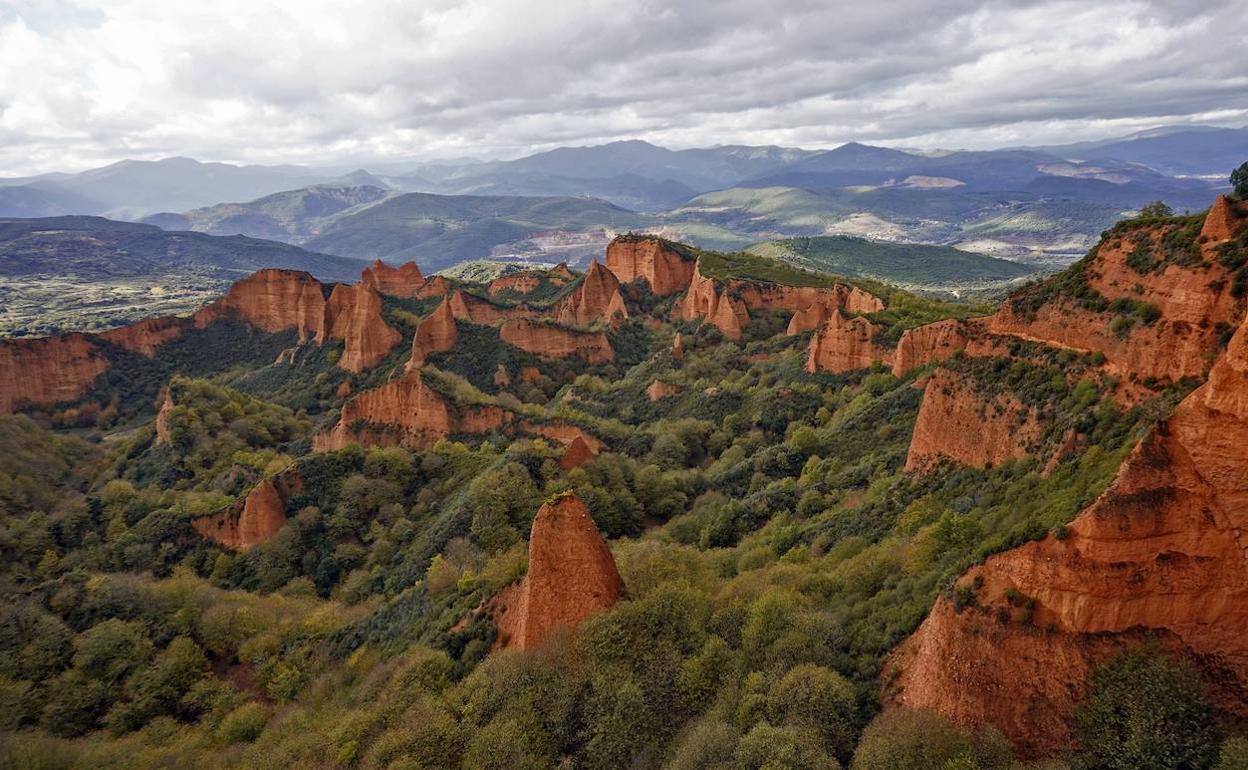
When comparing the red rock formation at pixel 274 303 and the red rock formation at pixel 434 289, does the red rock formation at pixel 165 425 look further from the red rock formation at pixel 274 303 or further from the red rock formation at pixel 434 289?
the red rock formation at pixel 434 289

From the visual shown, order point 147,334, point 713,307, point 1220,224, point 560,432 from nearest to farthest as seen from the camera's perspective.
Answer: point 1220,224 → point 560,432 → point 713,307 → point 147,334

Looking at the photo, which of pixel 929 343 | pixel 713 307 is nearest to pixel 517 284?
pixel 713 307

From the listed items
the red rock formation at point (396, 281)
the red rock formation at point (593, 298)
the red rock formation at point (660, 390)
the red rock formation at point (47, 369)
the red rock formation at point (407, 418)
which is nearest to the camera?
the red rock formation at point (407, 418)

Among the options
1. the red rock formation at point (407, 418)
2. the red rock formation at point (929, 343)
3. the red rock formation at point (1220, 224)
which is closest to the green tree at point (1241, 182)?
the red rock formation at point (1220, 224)

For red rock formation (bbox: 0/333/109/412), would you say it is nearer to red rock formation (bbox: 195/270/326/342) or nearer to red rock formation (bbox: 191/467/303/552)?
red rock formation (bbox: 195/270/326/342)

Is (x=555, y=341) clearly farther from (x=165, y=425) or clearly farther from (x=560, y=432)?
(x=165, y=425)
